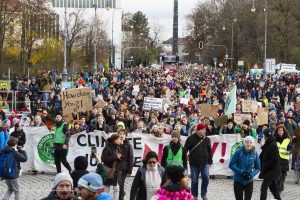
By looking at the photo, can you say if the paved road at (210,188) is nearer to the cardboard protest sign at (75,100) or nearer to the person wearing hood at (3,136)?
the person wearing hood at (3,136)

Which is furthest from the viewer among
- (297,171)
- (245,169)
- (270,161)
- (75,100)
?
(75,100)

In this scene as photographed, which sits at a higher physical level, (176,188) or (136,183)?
(176,188)

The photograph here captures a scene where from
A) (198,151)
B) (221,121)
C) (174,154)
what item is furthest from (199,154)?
(221,121)

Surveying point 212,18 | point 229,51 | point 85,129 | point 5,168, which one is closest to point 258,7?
point 229,51

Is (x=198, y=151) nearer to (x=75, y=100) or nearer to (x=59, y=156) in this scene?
(x=59, y=156)

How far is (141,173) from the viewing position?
9750 millimetres

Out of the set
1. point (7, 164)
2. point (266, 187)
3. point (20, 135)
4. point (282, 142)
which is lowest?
point (266, 187)

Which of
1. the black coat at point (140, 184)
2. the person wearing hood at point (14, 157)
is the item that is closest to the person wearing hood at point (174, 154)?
the person wearing hood at point (14, 157)

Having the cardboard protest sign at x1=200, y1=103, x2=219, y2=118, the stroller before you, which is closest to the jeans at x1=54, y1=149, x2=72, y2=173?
the stroller

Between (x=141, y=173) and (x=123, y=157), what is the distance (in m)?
2.25

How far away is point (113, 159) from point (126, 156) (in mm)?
A: 754

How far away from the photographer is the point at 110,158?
446 inches

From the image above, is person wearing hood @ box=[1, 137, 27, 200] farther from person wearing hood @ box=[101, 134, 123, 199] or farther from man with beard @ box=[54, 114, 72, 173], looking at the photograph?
man with beard @ box=[54, 114, 72, 173]

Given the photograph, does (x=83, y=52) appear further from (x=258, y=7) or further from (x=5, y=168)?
(x=5, y=168)
